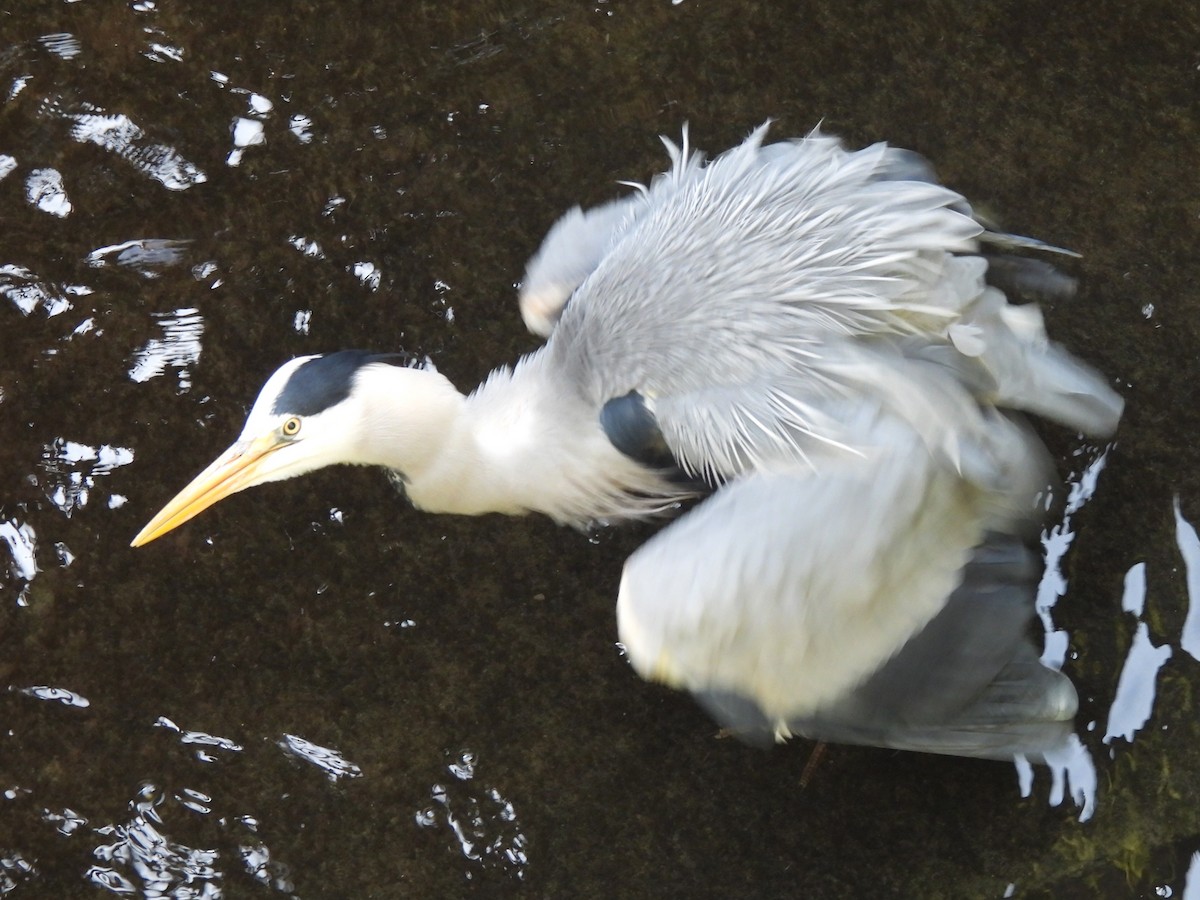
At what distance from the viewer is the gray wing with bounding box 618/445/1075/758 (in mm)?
1437

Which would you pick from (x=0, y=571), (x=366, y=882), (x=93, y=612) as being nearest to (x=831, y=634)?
(x=366, y=882)

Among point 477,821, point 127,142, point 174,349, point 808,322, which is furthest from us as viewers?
point 127,142

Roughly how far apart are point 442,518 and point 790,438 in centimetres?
80

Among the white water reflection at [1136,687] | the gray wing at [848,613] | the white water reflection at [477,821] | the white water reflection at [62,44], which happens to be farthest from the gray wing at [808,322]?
Answer: the white water reflection at [62,44]

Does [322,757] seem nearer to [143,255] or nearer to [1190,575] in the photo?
[143,255]

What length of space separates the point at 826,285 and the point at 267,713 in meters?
1.21

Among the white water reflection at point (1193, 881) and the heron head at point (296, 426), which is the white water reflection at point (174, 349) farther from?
the white water reflection at point (1193, 881)

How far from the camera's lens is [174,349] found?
216cm

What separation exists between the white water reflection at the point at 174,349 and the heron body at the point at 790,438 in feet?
1.53

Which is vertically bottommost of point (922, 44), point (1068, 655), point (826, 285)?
point (1068, 655)

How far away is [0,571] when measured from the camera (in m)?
2.03

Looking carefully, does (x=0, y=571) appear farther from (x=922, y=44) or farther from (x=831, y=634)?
(x=922, y=44)

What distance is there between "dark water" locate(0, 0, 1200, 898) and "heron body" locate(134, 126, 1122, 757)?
27 cm

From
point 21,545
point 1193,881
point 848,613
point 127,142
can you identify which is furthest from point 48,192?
point 1193,881
